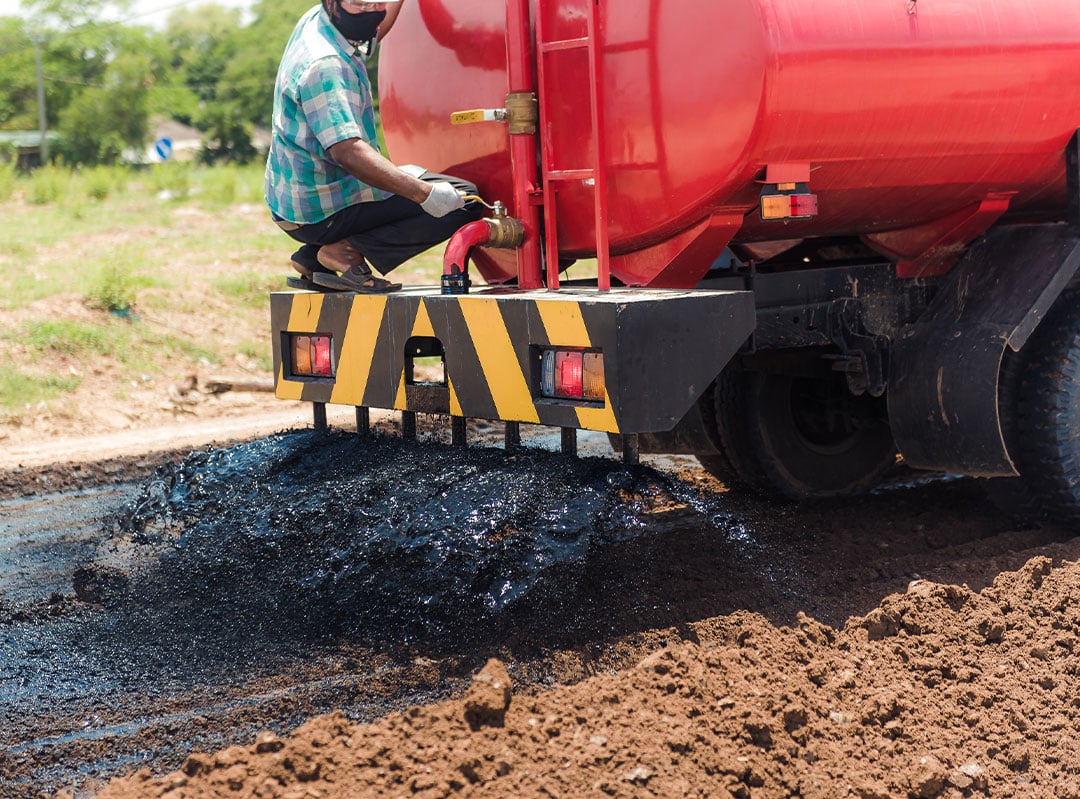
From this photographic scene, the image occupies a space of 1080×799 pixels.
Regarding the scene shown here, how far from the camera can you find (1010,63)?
13.0 ft

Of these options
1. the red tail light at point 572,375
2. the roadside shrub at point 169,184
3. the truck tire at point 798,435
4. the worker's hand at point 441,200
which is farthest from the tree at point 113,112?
the red tail light at point 572,375

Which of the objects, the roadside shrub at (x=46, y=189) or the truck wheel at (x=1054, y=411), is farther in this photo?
the roadside shrub at (x=46, y=189)

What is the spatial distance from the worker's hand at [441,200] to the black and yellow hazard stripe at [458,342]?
0.26m

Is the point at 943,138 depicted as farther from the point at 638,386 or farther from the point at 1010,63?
the point at 638,386

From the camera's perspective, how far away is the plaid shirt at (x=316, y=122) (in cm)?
404

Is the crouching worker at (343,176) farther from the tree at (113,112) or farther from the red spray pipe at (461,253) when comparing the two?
the tree at (113,112)

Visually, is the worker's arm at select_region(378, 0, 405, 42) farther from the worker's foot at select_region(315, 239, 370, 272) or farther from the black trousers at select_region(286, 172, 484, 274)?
the worker's foot at select_region(315, 239, 370, 272)

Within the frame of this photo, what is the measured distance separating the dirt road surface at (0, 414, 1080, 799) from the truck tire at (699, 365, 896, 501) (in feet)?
0.46

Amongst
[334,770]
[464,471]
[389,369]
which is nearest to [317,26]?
[389,369]

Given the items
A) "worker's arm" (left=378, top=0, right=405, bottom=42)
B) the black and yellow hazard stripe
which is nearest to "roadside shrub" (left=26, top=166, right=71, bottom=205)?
the black and yellow hazard stripe

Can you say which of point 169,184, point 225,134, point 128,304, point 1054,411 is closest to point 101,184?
point 169,184

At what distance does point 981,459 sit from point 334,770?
7.94ft

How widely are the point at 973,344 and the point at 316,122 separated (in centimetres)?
221

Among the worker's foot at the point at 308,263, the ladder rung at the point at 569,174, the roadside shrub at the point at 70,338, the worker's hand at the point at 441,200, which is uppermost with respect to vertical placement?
the ladder rung at the point at 569,174
